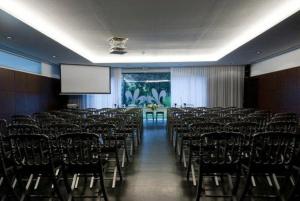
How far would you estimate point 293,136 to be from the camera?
2.66m

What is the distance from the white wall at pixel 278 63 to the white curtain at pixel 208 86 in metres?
1.19

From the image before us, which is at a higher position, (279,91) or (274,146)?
(279,91)

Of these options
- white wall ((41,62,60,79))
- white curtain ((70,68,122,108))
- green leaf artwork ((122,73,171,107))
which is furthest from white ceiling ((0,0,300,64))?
green leaf artwork ((122,73,171,107))

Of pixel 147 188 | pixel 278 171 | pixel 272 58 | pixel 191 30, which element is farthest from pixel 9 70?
pixel 272 58

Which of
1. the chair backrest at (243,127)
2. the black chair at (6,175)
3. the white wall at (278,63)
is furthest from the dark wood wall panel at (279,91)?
the black chair at (6,175)

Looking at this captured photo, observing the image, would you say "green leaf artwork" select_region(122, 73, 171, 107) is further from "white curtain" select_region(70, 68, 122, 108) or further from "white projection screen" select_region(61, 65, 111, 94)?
"white projection screen" select_region(61, 65, 111, 94)

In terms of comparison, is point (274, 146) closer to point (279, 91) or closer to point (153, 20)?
point (153, 20)

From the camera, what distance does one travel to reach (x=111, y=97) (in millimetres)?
14039

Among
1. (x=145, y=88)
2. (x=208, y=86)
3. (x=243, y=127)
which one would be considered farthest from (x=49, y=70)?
(x=243, y=127)

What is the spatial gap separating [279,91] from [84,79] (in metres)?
8.16

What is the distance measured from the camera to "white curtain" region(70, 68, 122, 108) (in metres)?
13.8

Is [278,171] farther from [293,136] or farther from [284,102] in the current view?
[284,102]

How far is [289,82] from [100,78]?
7.86 m

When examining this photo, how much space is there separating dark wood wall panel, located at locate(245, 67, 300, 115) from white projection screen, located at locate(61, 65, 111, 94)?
6.93 meters
